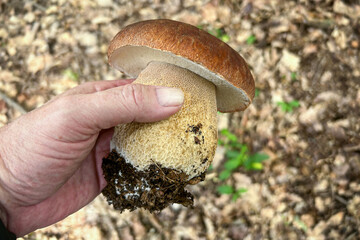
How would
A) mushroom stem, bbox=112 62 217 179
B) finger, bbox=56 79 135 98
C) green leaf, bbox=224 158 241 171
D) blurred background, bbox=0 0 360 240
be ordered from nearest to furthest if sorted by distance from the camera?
1. mushroom stem, bbox=112 62 217 179
2. finger, bbox=56 79 135 98
3. blurred background, bbox=0 0 360 240
4. green leaf, bbox=224 158 241 171

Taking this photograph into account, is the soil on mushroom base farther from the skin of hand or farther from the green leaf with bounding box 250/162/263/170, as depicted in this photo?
the green leaf with bounding box 250/162/263/170

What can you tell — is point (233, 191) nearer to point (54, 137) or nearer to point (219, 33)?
point (54, 137)

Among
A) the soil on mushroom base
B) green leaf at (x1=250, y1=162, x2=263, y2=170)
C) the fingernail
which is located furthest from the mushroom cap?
green leaf at (x1=250, y1=162, x2=263, y2=170)

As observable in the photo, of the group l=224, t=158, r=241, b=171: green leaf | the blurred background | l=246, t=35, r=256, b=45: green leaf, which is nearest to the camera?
the blurred background

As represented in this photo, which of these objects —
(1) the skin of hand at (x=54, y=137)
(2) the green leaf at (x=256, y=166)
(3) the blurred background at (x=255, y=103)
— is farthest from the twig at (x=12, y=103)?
(2) the green leaf at (x=256, y=166)

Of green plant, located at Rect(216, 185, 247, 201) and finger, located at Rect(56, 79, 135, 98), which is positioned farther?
green plant, located at Rect(216, 185, 247, 201)

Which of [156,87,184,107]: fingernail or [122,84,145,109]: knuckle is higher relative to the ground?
[122,84,145,109]: knuckle

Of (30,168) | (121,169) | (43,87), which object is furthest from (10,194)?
(43,87)

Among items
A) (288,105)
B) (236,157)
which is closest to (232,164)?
(236,157)

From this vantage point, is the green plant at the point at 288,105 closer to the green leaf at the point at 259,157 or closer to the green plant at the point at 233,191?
the green leaf at the point at 259,157
